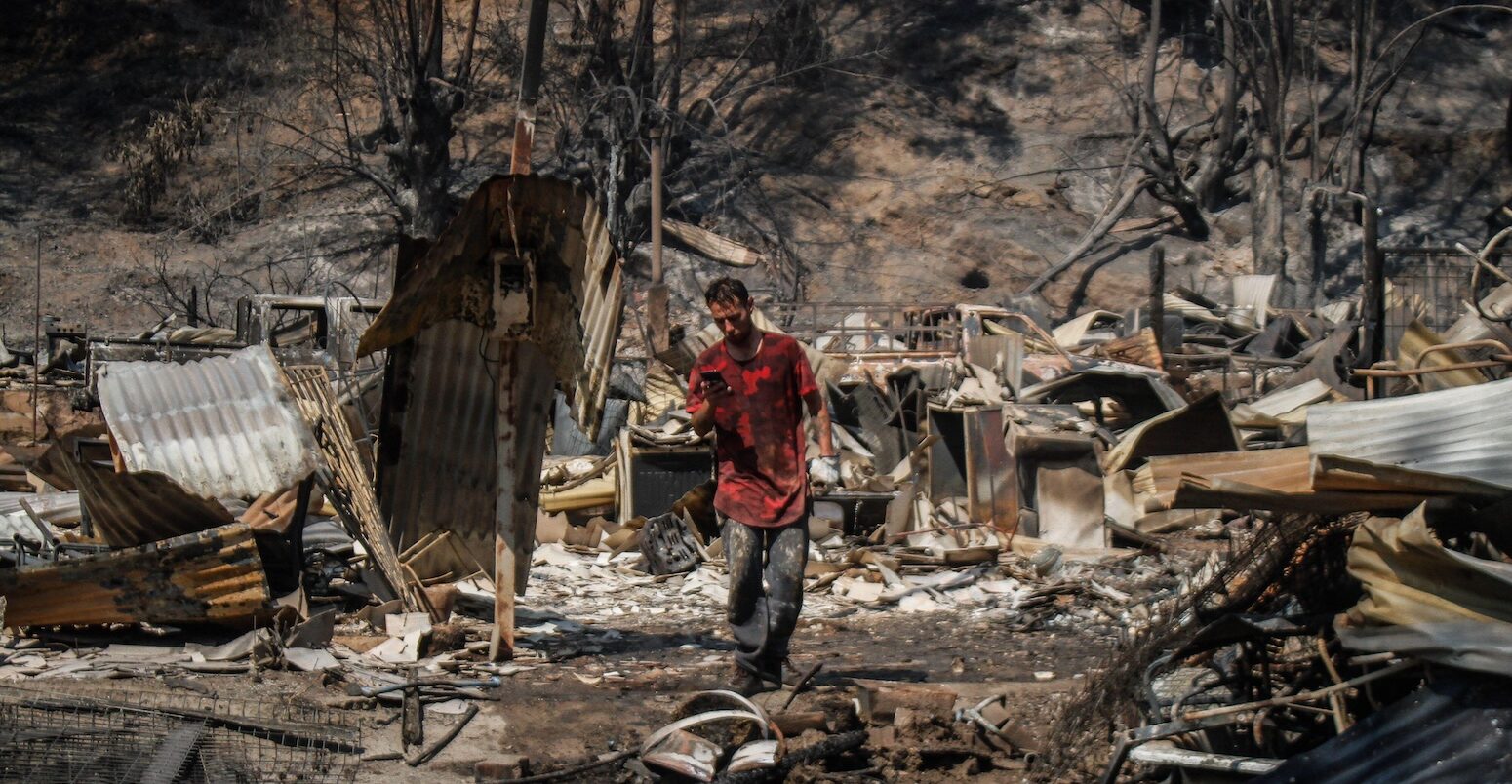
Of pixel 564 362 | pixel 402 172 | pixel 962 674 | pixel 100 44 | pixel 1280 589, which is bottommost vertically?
pixel 962 674

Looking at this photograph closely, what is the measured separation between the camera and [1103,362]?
14711mm

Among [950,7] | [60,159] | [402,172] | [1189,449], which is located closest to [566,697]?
[1189,449]

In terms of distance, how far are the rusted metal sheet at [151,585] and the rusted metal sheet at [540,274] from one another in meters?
1.15

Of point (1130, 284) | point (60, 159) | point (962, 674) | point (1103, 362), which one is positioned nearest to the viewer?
point (962, 674)

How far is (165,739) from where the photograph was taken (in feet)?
16.0

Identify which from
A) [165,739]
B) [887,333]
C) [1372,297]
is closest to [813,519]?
[1372,297]

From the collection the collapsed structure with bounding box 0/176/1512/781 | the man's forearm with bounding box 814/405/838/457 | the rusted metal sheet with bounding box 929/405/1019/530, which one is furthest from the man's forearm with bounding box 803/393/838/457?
the rusted metal sheet with bounding box 929/405/1019/530

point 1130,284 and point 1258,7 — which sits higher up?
point 1258,7

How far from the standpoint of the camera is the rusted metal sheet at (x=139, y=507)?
673 centimetres

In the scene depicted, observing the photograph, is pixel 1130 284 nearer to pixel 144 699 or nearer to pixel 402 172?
pixel 402 172

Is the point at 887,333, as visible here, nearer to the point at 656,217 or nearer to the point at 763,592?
the point at 656,217

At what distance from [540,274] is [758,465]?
177cm

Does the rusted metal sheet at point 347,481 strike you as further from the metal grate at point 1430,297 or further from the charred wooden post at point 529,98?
the metal grate at point 1430,297

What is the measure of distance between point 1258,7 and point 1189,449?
15943 mm
